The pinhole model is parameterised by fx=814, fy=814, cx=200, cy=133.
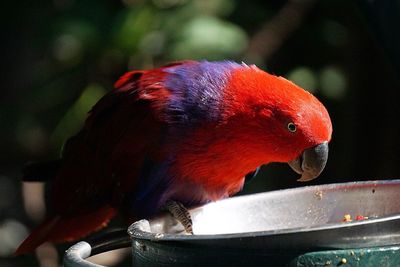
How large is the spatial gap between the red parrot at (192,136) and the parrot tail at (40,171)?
0.20 m

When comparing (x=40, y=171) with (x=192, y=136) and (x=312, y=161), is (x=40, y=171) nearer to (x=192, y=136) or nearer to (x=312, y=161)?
(x=192, y=136)

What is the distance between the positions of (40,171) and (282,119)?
3.00 ft

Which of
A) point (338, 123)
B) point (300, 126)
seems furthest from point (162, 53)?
point (300, 126)

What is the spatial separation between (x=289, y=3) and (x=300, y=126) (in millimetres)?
1466

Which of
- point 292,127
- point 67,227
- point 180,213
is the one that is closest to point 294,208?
point 180,213

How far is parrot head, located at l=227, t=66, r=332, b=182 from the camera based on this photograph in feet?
6.31

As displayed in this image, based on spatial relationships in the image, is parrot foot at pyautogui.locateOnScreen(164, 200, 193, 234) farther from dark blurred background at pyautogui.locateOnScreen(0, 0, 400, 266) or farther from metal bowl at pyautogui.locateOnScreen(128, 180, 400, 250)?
dark blurred background at pyautogui.locateOnScreen(0, 0, 400, 266)

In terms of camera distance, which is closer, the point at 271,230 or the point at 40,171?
the point at 271,230

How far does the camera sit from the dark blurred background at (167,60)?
2.91 meters

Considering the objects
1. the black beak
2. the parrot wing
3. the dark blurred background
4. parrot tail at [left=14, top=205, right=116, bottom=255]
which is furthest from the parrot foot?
the dark blurred background

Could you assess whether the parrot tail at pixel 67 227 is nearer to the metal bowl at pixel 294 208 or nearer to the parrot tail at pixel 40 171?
the parrot tail at pixel 40 171

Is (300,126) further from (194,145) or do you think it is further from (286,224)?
(286,224)

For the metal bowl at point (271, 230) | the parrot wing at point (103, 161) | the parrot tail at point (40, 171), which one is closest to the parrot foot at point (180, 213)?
the metal bowl at point (271, 230)

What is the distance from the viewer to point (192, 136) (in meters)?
2.08
